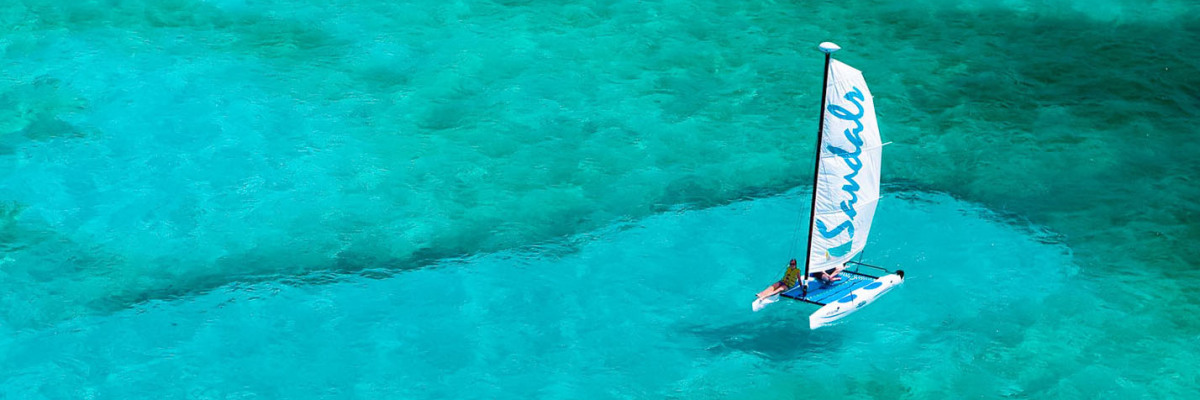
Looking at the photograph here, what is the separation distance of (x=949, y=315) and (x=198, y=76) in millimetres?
33775

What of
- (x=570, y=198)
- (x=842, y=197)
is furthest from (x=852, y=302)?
(x=570, y=198)

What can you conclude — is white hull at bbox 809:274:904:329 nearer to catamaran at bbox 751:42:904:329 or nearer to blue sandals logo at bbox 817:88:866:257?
catamaran at bbox 751:42:904:329

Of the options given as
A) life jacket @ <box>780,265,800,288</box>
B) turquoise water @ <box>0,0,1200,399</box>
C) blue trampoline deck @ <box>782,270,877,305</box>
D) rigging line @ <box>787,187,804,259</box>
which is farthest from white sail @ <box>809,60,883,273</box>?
rigging line @ <box>787,187,804,259</box>

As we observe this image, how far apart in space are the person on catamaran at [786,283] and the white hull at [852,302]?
1254 millimetres

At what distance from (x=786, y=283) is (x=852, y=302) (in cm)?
233

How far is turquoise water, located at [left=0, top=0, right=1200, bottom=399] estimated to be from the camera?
45062mm

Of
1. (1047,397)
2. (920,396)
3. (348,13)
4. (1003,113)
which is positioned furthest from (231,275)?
(1003,113)

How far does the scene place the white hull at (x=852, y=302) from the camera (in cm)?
4431

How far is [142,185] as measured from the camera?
53.4 metres

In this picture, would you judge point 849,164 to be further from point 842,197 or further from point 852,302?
point 852,302

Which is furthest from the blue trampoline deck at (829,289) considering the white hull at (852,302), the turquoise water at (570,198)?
the turquoise water at (570,198)

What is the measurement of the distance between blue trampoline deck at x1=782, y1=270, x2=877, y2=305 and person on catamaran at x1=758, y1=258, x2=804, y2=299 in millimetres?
190

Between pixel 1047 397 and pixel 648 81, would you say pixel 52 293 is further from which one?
pixel 1047 397

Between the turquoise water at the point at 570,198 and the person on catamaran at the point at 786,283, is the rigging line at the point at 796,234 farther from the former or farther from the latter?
the person on catamaran at the point at 786,283
